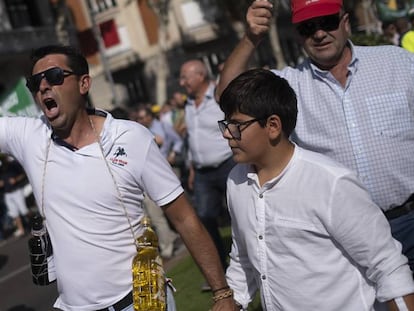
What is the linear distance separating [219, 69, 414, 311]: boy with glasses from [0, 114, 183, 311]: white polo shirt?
20.5 inches

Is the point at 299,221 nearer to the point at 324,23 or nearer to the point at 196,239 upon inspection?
the point at 196,239

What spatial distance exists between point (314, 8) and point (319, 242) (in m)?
1.22

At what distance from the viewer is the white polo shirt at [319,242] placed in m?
2.15

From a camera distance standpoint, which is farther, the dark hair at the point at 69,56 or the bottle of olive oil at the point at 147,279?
the dark hair at the point at 69,56

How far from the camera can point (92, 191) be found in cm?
267

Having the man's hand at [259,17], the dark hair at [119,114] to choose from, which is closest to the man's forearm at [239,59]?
the man's hand at [259,17]

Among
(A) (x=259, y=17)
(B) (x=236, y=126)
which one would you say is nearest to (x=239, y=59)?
(A) (x=259, y=17)

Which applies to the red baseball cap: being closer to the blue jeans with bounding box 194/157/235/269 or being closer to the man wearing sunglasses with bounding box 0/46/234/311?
the man wearing sunglasses with bounding box 0/46/234/311

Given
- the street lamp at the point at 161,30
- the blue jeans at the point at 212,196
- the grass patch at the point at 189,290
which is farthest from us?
the street lamp at the point at 161,30

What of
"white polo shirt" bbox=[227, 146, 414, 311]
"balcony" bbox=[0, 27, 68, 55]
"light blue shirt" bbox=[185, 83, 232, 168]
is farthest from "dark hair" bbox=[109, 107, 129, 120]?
"balcony" bbox=[0, 27, 68, 55]

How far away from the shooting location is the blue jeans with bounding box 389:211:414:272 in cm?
289

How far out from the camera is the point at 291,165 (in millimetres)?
2273

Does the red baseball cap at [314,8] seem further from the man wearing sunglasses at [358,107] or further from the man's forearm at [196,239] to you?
the man's forearm at [196,239]

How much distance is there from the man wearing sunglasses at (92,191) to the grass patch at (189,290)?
2222 mm
